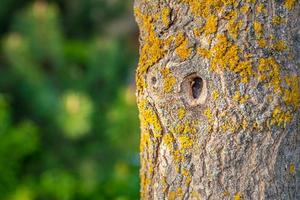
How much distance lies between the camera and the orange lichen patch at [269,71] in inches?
62.3

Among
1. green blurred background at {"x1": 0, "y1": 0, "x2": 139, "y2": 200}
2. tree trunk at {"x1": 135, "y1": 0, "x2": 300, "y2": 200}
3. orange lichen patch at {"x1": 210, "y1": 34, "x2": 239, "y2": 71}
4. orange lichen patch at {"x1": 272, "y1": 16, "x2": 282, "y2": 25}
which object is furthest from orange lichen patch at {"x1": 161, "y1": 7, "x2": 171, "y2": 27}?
green blurred background at {"x1": 0, "y1": 0, "x2": 139, "y2": 200}

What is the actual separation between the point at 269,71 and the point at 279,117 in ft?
0.34

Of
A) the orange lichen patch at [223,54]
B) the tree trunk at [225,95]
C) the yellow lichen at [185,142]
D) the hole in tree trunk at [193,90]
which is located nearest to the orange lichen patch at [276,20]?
the tree trunk at [225,95]

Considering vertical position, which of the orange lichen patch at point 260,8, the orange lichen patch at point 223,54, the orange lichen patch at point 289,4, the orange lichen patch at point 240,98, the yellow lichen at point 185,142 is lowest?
the yellow lichen at point 185,142

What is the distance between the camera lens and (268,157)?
161cm

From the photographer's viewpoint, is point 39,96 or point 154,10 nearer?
point 154,10

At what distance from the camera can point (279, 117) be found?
160 cm

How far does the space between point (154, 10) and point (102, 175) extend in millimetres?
2747

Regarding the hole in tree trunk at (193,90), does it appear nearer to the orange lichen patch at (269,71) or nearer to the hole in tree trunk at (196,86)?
the hole in tree trunk at (196,86)

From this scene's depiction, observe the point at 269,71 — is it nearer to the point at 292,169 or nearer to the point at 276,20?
the point at 276,20

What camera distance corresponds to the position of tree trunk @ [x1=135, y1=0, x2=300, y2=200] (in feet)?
5.19

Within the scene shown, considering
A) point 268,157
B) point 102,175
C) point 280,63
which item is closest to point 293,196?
point 268,157

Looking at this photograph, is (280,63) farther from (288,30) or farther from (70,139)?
(70,139)

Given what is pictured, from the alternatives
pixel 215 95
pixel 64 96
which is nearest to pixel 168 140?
pixel 215 95
